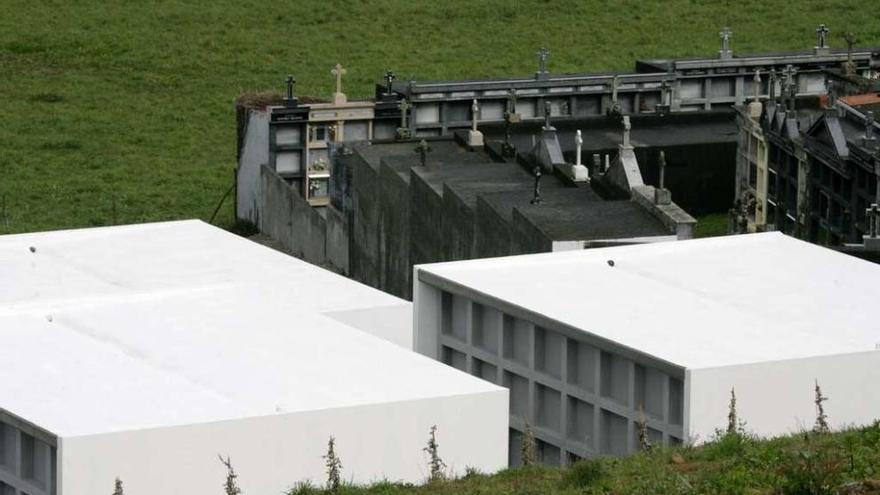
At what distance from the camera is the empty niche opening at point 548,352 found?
48156mm

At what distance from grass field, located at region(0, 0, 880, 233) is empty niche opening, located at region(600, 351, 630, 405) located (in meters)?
56.8

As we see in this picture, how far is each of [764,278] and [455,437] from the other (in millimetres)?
11109

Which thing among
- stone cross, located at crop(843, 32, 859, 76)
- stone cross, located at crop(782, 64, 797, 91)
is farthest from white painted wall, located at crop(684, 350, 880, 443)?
stone cross, located at crop(843, 32, 859, 76)

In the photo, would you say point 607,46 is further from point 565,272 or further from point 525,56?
point 565,272

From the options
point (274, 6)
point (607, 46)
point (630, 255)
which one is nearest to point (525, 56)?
point (607, 46)

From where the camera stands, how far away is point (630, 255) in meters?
54.3

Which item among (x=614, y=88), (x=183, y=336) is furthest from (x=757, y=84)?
(x=183, y=336)

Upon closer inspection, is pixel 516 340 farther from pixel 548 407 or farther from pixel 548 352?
pixel 548 407

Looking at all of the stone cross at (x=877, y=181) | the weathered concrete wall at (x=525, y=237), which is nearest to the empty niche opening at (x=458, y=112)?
the stone cross at (x=877, y=181)

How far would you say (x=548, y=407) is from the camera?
160 ft

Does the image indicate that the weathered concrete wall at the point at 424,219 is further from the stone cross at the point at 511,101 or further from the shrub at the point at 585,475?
the shrub at the point at 585,475

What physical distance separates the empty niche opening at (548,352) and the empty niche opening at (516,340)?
0.34 meters

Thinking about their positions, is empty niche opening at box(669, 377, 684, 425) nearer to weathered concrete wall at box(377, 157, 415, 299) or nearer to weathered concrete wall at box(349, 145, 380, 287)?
weathered concrete wall at box(377, 157, 415, 299)

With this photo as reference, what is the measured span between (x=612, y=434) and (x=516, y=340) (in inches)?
122
